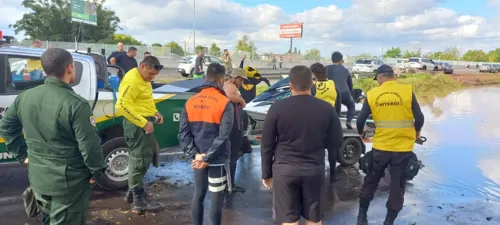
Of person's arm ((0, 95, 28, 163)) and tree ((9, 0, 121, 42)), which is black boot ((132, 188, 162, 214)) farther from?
tree ((9, 0, 121, 42))

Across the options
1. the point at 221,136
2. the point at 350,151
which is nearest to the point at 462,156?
the point at 350,151

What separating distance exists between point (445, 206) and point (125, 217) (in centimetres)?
418

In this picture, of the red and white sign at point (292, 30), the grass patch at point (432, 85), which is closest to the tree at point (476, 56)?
the red and white sign at point (292, 30)

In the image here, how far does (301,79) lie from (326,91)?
2.81 meters

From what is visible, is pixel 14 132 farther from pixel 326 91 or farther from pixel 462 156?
pixel 462 156

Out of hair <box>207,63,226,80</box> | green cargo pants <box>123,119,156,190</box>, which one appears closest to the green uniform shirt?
hair <box>207,63,226,80</box>

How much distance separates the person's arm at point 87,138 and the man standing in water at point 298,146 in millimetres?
1289

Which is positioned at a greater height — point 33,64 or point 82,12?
point 82,12

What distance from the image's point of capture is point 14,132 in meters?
3.06

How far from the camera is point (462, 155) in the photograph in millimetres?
8906

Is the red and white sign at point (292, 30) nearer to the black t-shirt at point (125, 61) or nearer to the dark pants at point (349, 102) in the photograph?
the black t-shirt at point (125, 61)

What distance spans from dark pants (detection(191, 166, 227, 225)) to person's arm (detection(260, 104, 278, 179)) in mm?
636

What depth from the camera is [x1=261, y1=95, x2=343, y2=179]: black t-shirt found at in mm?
3285

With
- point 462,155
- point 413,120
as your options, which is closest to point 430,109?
point 462,155
